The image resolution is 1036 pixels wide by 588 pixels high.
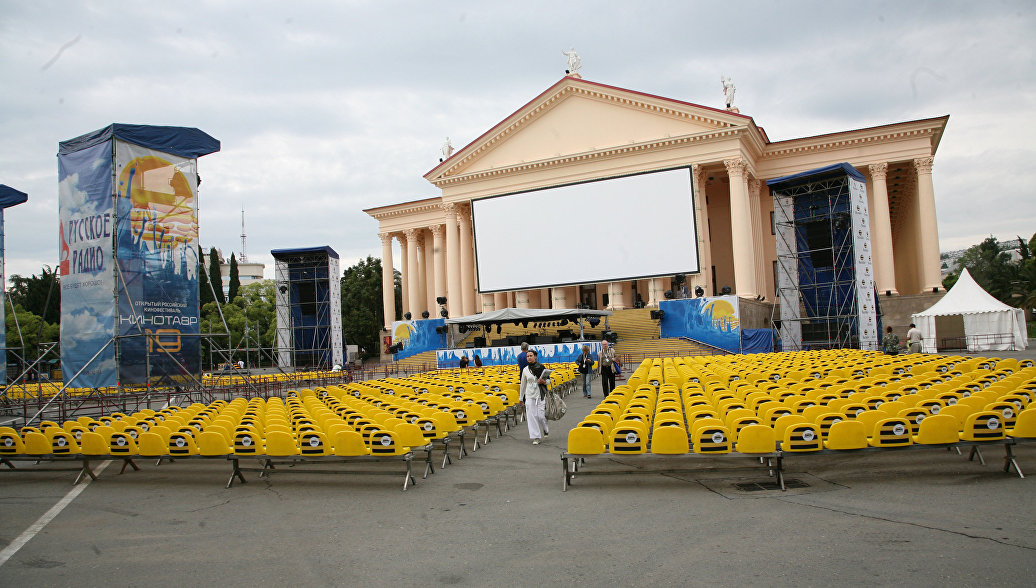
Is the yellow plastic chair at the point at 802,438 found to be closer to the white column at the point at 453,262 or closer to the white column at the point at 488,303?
the white column at the point at 488,303

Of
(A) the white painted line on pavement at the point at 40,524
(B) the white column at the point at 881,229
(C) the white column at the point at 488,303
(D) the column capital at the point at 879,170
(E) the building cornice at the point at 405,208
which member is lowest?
(A) the white painted line on pavement at the point at 40,524

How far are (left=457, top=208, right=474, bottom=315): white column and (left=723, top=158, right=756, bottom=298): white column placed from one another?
63.8 feet

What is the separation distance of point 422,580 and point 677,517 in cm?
266

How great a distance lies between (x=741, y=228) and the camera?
129ft

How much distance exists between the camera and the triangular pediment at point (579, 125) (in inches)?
1610

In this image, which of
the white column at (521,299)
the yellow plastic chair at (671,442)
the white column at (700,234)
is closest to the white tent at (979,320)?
the white column at (700,234)

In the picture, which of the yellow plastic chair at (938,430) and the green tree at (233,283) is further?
the green tree at (233,283)

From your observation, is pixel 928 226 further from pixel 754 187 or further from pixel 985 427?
pixel 985 427

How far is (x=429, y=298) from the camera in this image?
5519cm

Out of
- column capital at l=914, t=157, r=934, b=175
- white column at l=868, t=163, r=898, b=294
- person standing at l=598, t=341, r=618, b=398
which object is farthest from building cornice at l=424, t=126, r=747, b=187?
person standing at l=598, t=341, r=618, b=398

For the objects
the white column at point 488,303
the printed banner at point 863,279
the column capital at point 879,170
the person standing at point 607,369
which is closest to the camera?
the person standing at point 607,369

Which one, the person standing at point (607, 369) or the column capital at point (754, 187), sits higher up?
the column capital at point (754, 187)

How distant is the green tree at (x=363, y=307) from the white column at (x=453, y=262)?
1702 centimetres

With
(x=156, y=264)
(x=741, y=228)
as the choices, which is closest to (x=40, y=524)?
(x=156, y=264)
